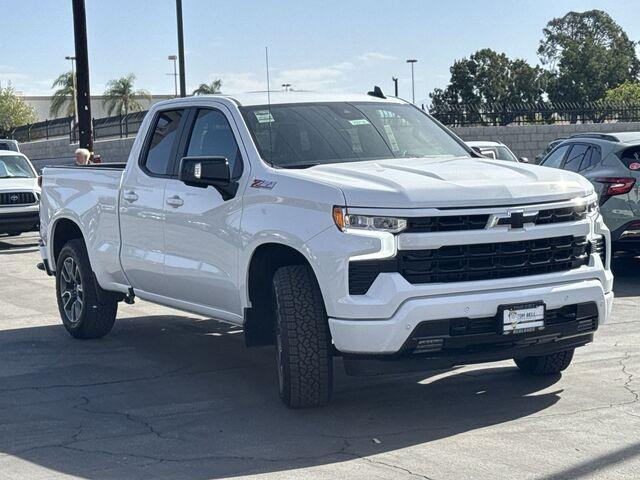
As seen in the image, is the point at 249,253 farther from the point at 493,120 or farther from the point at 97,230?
the point at 493,120

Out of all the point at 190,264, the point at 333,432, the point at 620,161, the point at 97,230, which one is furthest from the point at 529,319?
the point at 620,161

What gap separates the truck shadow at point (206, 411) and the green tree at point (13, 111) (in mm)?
78188

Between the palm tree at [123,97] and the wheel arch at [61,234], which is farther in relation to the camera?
the palm tree at [123,97]

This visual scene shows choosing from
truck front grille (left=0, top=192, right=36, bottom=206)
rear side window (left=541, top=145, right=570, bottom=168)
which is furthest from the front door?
truck front grille (left=0, top=192, right=36, bottom=206)

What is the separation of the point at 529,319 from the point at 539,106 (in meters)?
28.8

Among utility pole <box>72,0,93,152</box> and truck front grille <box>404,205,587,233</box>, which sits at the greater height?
utility pole <box>72,0,93,152</box>

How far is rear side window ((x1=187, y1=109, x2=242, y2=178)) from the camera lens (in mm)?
7512

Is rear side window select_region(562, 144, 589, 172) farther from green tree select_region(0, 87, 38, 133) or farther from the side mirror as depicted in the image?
green tree select_region(0, 87, 38, 133)

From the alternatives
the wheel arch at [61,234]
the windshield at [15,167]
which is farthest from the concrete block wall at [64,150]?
the wheel arch at [61,234]

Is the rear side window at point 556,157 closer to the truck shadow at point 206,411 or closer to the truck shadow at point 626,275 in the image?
the truck shadow at point 626,275

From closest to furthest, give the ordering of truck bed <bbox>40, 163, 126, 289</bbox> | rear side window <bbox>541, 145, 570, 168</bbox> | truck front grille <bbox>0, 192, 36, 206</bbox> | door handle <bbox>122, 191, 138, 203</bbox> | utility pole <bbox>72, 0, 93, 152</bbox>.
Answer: door handle <bbox>122, 191, 138, 203</bbox> < truck bed <bbox>40, 163, 126, 289</bbox> < rear side window <bbox>541, 145, 570, 168</bbox> < truck front grille <bbox>0, 192, 36, 206</bbox> < utility pole <bbox>72, 0, 93, 152</bbox>

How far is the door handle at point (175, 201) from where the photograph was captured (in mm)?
7852

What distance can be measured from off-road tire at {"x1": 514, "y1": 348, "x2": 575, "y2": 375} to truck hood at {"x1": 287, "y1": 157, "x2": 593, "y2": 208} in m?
1.26

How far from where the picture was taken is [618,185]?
12305mm
